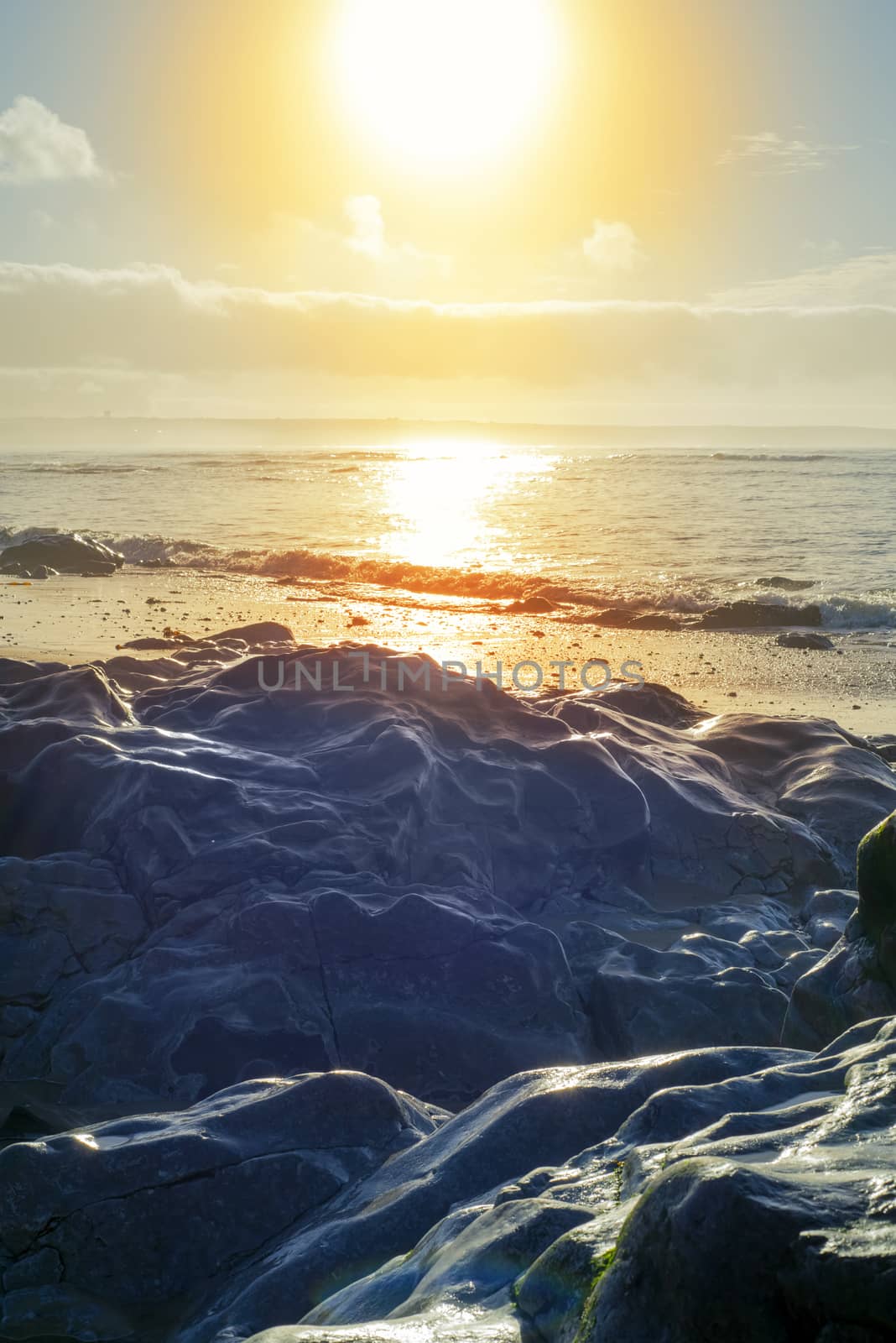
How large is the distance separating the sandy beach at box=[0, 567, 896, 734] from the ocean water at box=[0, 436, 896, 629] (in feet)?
7.54

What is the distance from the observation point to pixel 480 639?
15.1 metres

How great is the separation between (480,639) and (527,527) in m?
17.0

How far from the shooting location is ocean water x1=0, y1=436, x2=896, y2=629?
21.0 m

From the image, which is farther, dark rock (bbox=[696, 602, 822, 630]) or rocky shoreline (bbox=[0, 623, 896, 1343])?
dark rock (bbox=[696, 602, 822, 630])

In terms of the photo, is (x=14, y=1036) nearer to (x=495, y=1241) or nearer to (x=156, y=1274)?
(x=156, y=1274)

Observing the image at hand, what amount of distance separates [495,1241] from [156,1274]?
137 cm

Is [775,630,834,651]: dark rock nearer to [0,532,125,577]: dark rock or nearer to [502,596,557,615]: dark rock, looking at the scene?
[502,596,557,615]: dark rock

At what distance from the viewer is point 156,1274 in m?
3.43

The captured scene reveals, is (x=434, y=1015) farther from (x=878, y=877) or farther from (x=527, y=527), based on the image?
(x=527, y=527)

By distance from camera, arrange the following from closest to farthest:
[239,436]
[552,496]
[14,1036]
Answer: [14,1036], [552,496], [239,436]

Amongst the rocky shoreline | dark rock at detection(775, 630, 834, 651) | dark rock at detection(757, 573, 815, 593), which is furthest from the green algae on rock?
dark rock at detection(757, 573, 815, 593)

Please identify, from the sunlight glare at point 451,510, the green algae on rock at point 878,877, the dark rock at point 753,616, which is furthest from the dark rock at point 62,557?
the green algae on rock at point 878,877

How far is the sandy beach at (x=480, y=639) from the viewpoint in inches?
488

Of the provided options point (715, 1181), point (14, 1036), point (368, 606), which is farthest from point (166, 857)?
point (368, 606)
